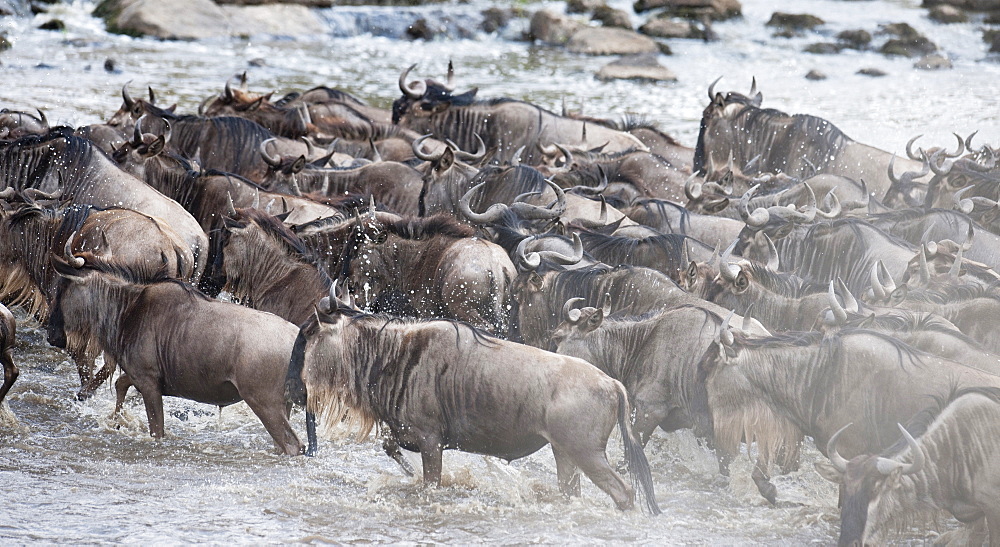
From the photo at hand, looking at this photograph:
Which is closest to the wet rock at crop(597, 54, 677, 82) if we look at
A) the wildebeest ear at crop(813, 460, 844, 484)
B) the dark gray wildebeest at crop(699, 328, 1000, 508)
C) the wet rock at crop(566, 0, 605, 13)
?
the wet rock at crop(566, 0, 605, 13)

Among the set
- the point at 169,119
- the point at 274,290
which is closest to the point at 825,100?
the point at 169,119

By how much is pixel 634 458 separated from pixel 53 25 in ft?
72.3

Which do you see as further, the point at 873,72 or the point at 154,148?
the point at 873,72

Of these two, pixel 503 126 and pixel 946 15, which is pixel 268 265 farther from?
pixel 946 15

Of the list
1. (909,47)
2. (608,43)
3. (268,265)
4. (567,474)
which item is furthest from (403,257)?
(909,47)

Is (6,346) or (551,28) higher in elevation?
(6,346)

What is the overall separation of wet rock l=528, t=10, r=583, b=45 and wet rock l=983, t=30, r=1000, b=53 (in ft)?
34.3

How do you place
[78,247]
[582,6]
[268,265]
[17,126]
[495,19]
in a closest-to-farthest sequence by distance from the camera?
[268,265], [78,247], [17,126], [495,19], [582,6]

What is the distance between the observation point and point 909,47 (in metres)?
27.7

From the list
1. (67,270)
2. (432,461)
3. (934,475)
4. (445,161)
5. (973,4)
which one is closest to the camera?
(934,475)

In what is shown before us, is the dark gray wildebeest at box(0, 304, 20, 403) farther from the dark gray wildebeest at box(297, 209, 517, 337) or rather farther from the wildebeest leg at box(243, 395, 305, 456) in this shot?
the dark gray wildebeest at box(297, 209, 517, 337)

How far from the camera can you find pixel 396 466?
243 inches

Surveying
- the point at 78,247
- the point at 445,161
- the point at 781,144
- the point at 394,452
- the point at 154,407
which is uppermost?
the point at 445,161

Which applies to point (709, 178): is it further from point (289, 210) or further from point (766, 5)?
point (766, 5)
